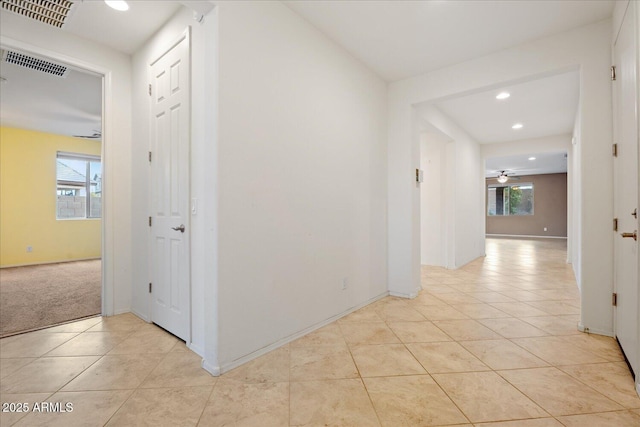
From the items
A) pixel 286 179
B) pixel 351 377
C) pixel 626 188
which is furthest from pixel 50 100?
pixel 626 188

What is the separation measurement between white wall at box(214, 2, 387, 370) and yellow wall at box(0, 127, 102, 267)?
20.4 ft

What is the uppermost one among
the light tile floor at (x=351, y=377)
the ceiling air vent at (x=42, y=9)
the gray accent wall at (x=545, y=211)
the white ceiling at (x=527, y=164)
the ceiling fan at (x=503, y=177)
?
the ceiling air vent at (x=42, y=9)

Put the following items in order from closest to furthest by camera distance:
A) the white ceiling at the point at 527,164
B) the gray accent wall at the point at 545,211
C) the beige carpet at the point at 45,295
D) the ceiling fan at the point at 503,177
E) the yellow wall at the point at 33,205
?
the beige carpet at the point at 45,295
the yellow wall at the point at 33,205
the white ceiling at the point at 527,164
the ceiling fan at the point at 503,177
the gray accent wall at the point at 545,211

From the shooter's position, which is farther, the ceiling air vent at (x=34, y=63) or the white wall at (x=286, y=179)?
the ceiling air vent at (x=34, y=63)

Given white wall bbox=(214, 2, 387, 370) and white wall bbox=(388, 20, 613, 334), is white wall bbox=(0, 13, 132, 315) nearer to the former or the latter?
white wall bbox=(214, 2, 387, 370)

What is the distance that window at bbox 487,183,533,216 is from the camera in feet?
41.8

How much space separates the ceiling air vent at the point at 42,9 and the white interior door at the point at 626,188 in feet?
13.8

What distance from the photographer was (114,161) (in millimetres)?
2963

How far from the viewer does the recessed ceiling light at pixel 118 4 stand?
225 cm

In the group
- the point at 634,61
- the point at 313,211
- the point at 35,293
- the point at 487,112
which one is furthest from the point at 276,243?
the point at 487,112

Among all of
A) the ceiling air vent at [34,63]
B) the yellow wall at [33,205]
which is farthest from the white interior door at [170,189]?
the yellow wall at [33,205]

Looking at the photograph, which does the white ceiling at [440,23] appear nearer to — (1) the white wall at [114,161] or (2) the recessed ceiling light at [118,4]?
(2) the recessed ceiling light at [118,4]

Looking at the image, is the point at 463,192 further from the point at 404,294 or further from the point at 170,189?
the point at 170,189

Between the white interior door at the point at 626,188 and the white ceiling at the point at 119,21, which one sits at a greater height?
the white ceiling at the point at 119,21
